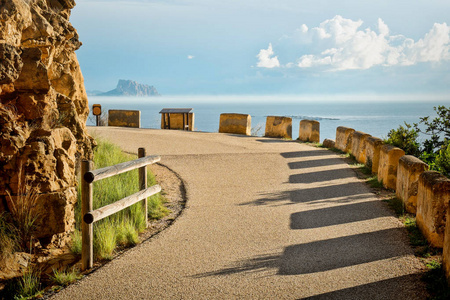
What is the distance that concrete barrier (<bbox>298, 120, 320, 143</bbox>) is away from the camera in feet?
64.1

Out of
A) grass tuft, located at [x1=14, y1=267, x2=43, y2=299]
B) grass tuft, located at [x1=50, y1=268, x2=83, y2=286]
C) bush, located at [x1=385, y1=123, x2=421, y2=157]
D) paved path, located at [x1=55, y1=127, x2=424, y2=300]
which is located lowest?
grass tuft, located at [x1=14, y1=267, x2=43, y2=299]

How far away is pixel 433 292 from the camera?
5.24 meters

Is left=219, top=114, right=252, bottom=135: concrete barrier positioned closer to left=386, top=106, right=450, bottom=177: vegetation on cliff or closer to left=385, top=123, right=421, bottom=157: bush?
left=386, top=106, right=450, bottom=177: vegetation on cliff

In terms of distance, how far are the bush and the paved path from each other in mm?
1631

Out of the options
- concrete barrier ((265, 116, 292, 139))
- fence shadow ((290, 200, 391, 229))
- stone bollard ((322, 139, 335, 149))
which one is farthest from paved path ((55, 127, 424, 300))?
concrete barrier ((265, 116, 292, 139))

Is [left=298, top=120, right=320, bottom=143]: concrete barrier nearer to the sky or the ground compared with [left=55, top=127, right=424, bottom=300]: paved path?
nearer to the sky

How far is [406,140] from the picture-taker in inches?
471

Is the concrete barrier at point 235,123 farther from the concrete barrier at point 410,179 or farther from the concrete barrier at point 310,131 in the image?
the concrete barrier at point 410,179

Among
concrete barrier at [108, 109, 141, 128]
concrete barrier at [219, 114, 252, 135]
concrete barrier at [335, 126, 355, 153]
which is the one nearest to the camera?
concrete barrier at [335, 126, 355, 153]

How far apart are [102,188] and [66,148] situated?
1406mm

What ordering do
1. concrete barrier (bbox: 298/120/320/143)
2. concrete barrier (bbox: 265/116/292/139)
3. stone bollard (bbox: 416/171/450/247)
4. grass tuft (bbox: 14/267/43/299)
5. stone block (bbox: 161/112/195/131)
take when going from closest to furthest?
grass tuft (bbox: 14/267/43/299), stone bollard (bbox: 416/171/450/247), concrete barrier (bbox: 298/120/320/143), concrete barrier (bbox: 265/116/292/139), stone block (bbox: 161/112/195/131)

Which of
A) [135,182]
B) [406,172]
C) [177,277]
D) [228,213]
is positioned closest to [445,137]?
[406,172]

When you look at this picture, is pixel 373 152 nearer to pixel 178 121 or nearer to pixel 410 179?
pixel 410 179

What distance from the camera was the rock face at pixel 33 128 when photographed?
709cm
